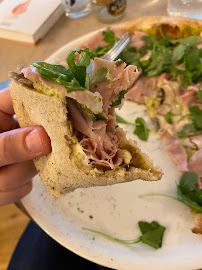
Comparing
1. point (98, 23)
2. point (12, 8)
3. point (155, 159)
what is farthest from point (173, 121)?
point (12, 8)

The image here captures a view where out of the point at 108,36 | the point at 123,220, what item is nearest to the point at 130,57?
the point at 108,36

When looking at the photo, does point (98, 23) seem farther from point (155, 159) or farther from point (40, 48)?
point (155, 159)

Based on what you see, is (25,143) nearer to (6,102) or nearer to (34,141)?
(34,141)

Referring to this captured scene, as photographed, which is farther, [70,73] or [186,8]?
[186,8]

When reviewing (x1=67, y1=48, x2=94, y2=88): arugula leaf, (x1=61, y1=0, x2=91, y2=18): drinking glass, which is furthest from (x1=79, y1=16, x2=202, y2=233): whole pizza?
(x1=67, y1=48, x2=94, y2=88): arugula leaf

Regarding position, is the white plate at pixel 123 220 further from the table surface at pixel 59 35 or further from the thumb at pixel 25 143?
the table surface at pixel 59 35

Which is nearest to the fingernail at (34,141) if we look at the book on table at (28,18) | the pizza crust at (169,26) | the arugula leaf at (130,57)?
the arugula leaf at (130,57)
